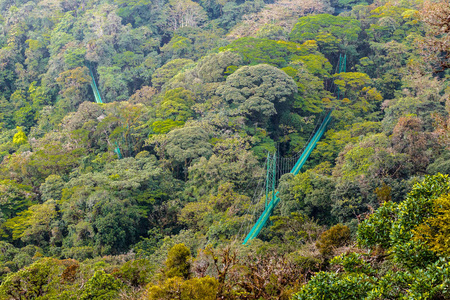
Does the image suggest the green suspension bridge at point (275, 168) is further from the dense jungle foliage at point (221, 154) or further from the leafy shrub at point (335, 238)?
the leafy shrub at point (335, 238)

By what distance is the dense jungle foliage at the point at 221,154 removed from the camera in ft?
20.9

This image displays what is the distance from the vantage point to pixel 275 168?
15.1m

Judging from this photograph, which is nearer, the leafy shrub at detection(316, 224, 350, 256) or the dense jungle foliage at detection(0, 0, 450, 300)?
the dense jungle foliage at detection(0, 0, 450, 300)

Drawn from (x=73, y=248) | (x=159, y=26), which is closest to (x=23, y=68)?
(x=159, y=26)

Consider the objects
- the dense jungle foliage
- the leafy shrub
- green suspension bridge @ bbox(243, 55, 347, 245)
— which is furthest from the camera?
green suspension bridge @ bbox(243, 55, 347, 245)

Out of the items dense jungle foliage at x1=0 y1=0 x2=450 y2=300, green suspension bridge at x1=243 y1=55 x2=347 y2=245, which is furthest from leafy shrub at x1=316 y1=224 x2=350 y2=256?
green suspension bridge at x1=243 y1=55 x2=347 y2=245

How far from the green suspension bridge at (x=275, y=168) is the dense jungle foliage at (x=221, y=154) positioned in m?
0.34

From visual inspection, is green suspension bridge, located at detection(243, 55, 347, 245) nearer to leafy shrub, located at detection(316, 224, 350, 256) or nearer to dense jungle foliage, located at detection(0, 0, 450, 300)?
dense jungle foliage, located at detection(0, 0, 450, 300)

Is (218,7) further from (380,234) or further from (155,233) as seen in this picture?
(380,234)

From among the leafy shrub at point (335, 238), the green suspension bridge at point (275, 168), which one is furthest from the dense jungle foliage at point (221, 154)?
the green suspension bridge at point (275, 168)

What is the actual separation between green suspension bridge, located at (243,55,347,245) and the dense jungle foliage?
0.34m

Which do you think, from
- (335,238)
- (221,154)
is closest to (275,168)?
(221,154)

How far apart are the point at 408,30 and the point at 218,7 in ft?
54.6

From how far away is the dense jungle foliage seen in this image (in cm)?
637
